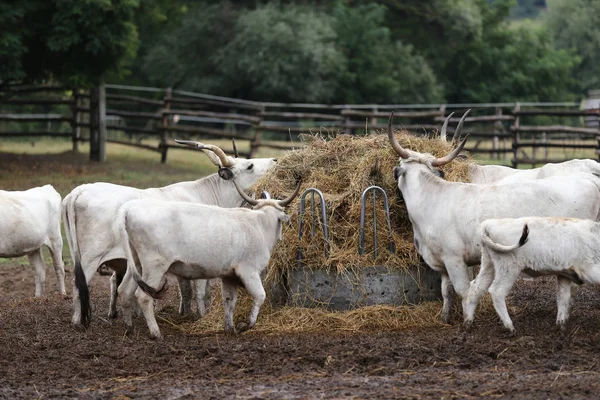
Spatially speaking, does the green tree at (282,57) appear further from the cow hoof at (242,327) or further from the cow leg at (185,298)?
the cow hoof at (242,327)

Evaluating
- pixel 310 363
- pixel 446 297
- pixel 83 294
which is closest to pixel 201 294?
pixel 83 294

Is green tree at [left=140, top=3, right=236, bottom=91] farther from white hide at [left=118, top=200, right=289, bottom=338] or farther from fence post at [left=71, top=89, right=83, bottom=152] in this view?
white hide at [left=118, top=200, right=289, bottom=338]

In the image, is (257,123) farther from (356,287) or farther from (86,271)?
(356,287)

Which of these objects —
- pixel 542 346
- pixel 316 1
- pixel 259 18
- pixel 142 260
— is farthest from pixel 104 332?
pixel 316 1

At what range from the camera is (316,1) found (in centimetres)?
5031

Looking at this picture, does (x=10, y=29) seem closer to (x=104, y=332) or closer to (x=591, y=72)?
(x=104, y=332)

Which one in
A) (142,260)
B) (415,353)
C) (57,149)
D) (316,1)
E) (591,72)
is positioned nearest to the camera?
(415,353)

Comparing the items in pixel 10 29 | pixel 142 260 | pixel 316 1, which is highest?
pixel 316 1

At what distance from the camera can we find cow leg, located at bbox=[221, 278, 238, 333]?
987 cm

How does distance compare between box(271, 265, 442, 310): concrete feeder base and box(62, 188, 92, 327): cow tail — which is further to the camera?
box(271, 265, 442, 310): concrete feeder base

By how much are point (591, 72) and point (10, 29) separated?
46.4 meters

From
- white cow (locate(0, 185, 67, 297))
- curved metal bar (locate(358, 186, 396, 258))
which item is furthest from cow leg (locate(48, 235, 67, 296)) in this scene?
curved metal bar (locate(358, 186, 396, 258))

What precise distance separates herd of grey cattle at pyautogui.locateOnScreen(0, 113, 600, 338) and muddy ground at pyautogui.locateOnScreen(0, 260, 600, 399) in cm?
42

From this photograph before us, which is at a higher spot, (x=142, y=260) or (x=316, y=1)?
(x=316, y=1)
